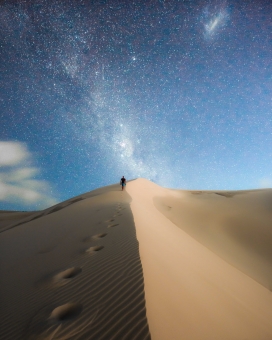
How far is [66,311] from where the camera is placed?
184cm

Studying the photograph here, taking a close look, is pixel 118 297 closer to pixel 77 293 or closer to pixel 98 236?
pixel 77 293

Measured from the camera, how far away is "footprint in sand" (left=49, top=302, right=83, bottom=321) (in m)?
1.74

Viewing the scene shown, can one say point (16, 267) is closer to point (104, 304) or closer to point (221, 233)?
point (104, 304)

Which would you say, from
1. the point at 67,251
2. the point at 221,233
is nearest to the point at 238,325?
Answer: the point at 67,251

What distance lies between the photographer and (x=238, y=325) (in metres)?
1.86

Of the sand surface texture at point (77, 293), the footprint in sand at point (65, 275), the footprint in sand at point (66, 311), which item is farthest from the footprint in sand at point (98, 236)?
the footprint in sand at point (66, 311)

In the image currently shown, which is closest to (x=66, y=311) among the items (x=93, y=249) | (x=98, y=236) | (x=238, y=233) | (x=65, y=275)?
(x=65, y=275)

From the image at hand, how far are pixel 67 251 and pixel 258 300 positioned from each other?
12.7 ft

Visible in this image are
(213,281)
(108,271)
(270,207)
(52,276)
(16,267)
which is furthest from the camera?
(270,207)

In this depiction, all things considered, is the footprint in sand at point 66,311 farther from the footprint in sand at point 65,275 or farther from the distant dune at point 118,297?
the footprint in sand at point 65,275


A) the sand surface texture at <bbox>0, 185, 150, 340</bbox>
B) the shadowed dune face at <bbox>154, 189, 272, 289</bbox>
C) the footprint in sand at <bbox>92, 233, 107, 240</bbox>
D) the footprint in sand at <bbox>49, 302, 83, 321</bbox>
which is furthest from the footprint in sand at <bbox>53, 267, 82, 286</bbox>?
the shadowed dune face at <bbox>154, 189, 272, 289</bbox>

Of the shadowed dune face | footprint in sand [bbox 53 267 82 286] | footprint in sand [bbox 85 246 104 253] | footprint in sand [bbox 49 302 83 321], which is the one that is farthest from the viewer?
the shadowed dune face

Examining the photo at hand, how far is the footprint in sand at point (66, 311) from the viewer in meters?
1.74

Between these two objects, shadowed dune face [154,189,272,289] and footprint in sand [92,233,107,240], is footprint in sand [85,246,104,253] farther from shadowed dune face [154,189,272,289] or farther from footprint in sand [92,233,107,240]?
→ shadowed dune face [154,189,272,289]
